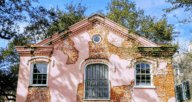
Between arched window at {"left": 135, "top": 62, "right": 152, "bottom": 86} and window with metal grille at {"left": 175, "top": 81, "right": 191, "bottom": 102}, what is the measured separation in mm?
10125

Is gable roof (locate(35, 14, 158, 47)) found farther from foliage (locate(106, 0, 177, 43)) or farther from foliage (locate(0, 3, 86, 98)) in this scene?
foliage (locate(106, 0, 177, 43))

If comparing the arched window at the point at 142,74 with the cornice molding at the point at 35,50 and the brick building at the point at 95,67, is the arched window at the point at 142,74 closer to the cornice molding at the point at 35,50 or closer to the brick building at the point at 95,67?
the brick building at the point at 95,67

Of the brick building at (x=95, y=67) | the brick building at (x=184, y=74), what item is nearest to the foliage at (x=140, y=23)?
the brick building at (x=184, y=74)

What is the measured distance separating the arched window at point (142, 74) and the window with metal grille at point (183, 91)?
33.2 feet

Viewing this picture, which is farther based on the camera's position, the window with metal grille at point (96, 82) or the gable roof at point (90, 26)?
the gable roof at point (90, 26)

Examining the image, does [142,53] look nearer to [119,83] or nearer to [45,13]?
[119,83]

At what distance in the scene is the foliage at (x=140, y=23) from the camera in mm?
26392

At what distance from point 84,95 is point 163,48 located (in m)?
6.35

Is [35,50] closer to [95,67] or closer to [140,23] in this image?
[95,67]

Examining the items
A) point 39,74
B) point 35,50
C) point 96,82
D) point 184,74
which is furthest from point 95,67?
point 184,74

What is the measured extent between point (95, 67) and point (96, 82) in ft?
3.43

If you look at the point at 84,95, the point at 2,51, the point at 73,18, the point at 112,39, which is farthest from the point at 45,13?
the point at 2,51

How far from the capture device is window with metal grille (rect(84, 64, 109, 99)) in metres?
13.2

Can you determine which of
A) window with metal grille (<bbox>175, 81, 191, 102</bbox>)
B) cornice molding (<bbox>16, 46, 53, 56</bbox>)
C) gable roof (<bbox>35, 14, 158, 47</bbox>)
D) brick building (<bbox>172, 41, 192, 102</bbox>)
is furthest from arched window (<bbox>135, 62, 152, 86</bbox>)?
window with metal grille (<bbox>175, 81, 191, 102</bbox>)
